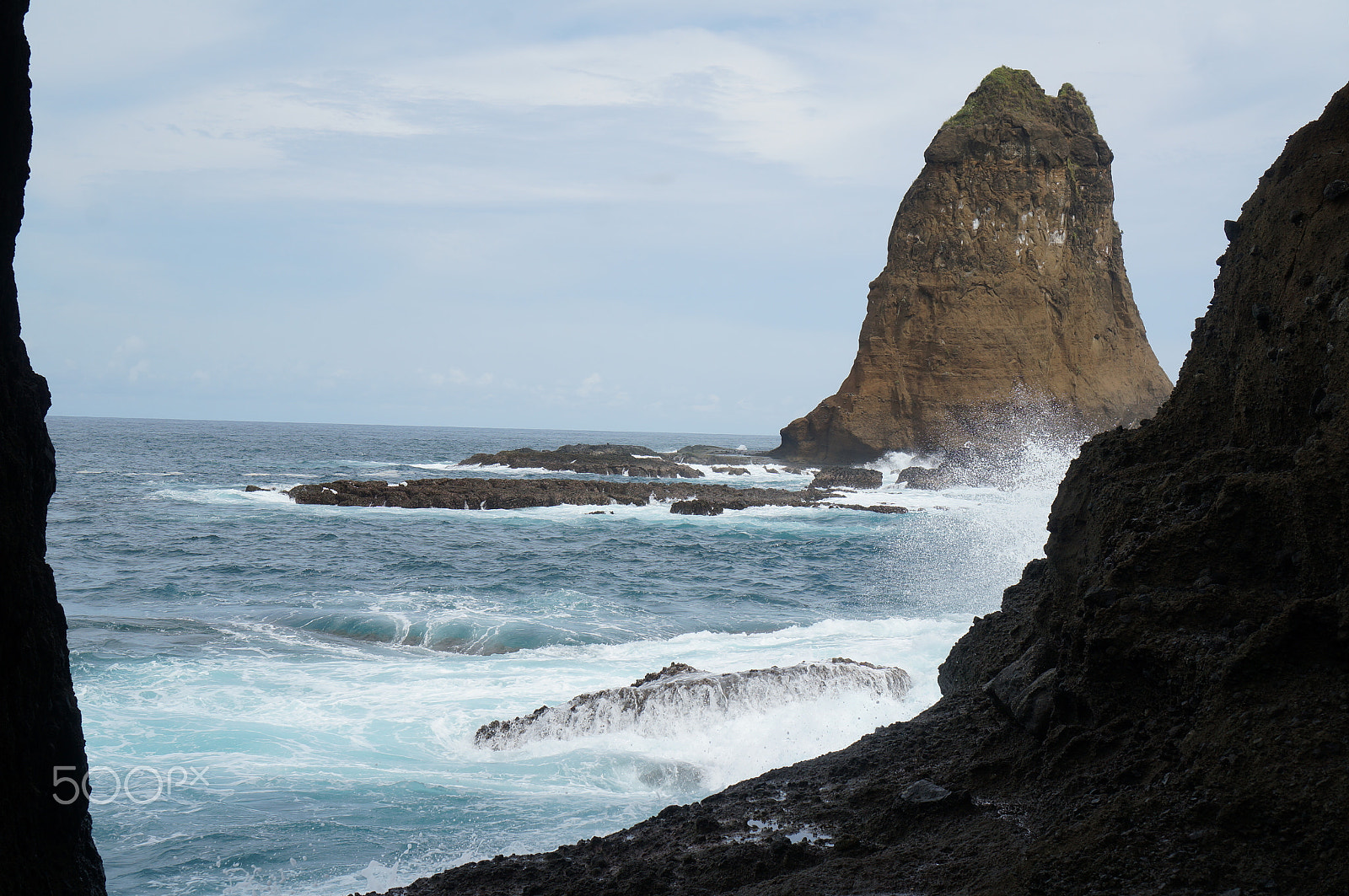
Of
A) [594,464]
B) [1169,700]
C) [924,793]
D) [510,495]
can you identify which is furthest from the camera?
[594,464]

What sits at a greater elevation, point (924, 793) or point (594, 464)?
point (594, 464)

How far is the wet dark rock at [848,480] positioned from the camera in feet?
126

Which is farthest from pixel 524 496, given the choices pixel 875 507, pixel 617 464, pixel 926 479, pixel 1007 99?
pixel 1007 99

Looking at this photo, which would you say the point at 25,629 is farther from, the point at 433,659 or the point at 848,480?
the point at 848,480

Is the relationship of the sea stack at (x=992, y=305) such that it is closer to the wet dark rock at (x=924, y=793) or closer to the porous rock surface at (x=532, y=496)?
the porous rock surface at (x=532, y=496)

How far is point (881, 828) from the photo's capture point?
155 inches

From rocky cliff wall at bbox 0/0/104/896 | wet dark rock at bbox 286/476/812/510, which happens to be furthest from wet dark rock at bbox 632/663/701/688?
wet dark rock at bbox 286/476/812/510

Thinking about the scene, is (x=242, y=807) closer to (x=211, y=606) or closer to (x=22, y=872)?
(x=22, y=872)

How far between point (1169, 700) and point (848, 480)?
3650cm

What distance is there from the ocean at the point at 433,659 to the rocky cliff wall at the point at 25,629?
289 centimetres

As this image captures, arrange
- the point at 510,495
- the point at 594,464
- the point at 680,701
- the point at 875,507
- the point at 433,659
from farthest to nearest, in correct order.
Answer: the point at 594,464, the point at 510,495, the point at 875,507, the point at 433,659, the point at 680,701

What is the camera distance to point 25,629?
3066 millimetres

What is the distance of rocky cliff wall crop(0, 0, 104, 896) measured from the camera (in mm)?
2939

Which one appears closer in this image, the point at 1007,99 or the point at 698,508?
the point at 698,508
